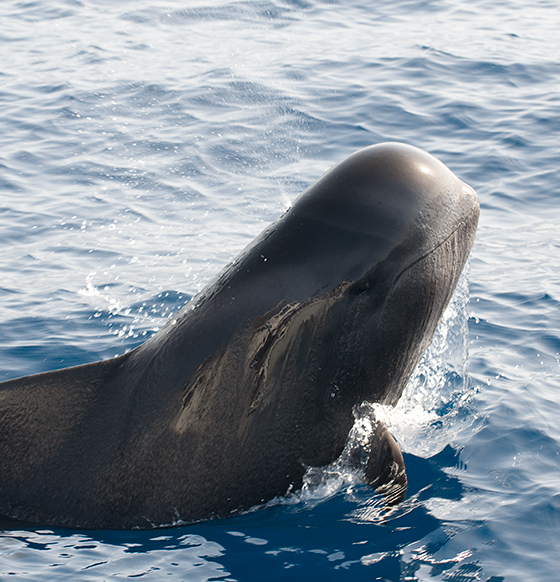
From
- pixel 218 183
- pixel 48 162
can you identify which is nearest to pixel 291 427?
pixel 218 183

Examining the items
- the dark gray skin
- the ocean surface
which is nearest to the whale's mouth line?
the dark gray skin

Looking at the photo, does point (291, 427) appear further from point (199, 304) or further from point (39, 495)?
point (39, 495)

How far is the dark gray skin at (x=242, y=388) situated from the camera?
21.9 feet

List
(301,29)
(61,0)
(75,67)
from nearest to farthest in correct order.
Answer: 1. (75,67)
2. (301,29)
3. (61,0)

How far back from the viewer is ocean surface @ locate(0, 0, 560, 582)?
697cm

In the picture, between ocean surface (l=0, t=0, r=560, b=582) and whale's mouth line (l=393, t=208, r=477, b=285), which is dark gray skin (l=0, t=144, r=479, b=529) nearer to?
whale's mouth line (l=393, t=208, r=477, b=285)

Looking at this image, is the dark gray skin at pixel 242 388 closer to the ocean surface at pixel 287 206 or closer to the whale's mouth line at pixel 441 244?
the whale's mouth line at pixel 441 244

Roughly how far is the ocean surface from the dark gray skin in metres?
0.28

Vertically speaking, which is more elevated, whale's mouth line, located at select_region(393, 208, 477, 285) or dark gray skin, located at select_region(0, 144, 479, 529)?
whale's mouth line, located at select_region(393, 208, 477, 285)

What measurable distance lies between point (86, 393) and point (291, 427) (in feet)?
5.31

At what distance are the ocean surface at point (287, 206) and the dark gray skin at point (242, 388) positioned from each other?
11.0 inches

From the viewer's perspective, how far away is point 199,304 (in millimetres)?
6895

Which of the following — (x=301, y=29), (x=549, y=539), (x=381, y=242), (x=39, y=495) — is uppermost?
(x=301, y=29)

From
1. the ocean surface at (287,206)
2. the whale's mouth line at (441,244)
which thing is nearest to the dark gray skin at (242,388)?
the whale's mouth line at (441,244)
